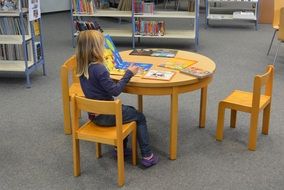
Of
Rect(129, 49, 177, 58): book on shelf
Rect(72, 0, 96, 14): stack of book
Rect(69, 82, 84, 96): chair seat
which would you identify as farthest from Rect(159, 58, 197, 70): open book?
Rect(72, 0, 96, 14): stack of book

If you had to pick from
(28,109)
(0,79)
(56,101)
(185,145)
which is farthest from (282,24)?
(0,79)

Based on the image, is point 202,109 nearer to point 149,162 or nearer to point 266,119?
point 266,119

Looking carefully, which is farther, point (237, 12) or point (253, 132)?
point (237, 12)

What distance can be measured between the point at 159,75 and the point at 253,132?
0.84 meters

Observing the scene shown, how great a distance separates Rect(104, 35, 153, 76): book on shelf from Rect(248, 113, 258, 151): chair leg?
A: 0.85 metres

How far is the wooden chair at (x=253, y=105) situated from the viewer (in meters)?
2.82

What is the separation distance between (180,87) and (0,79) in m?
2.95

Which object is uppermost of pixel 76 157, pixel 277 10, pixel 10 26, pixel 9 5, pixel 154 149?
pixel 9 5

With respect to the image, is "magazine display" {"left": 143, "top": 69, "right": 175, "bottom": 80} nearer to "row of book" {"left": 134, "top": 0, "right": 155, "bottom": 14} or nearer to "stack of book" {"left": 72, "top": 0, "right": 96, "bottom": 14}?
"row of book" {"left": 134, "top": 0, "right": 155, "bottom": 14}

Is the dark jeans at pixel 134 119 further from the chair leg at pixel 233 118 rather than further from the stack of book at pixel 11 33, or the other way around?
the stack of book at pixel 11 33

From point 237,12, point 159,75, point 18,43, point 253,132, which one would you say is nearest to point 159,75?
point 159,75

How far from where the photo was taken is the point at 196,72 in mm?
2742

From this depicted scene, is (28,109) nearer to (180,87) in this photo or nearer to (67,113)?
(67,113)

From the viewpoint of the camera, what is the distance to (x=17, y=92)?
4.34 meters
